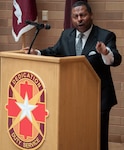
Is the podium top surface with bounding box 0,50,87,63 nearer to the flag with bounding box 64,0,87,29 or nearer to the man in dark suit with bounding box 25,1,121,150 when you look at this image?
the man in dark suit with bounding box 25,1,121,150

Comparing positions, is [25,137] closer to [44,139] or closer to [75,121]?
[44,139]

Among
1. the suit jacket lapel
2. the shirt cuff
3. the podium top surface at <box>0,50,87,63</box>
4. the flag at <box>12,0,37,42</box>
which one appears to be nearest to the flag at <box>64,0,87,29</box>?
the flag at <box>12,0,37,42</box>

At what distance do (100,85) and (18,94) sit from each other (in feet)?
1.78

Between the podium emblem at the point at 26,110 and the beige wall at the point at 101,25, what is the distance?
1.85 meters

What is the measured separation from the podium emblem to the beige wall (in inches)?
72.8

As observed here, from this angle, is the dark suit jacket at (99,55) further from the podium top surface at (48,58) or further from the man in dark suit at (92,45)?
the podium top surface at (48,58)

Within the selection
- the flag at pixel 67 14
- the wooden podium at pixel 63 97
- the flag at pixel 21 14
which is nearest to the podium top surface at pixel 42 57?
the wooden podium at pixel 63 97

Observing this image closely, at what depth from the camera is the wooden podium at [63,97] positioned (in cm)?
207

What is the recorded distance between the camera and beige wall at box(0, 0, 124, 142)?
12.4ft

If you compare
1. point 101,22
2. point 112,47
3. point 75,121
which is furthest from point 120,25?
point 75,121

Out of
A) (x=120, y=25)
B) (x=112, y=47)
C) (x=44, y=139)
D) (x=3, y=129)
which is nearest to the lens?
(x=44, y=139)

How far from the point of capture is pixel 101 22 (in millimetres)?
3814

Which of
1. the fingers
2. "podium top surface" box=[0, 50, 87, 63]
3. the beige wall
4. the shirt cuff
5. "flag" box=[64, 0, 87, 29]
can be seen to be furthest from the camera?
the beige wall

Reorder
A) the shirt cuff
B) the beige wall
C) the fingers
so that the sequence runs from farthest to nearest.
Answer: the beige wall < the shirt cuff < the fingers
